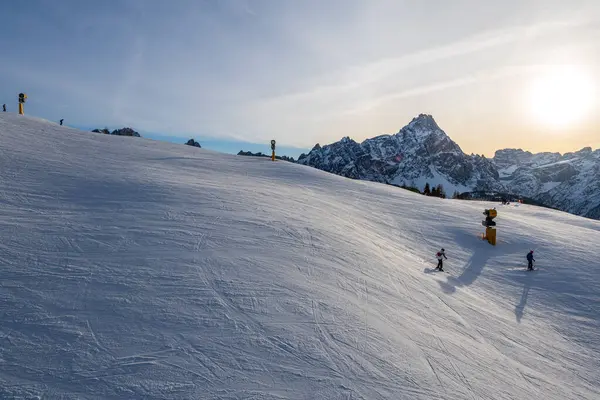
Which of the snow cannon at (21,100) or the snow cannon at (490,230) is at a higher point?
the snow cannon at (21,100)

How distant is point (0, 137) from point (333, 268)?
17.6 m

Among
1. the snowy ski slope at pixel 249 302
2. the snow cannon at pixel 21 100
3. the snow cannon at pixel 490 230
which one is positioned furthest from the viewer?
the snow cannon at pixel 21 100

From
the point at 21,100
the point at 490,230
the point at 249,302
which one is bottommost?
the point at 249,302

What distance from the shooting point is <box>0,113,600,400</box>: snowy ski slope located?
16.2 feet

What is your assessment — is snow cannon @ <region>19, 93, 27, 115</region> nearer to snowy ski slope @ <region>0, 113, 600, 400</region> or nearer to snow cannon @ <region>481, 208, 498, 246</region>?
snowy ski slope @ <region>0, 113, 600, 400</region>

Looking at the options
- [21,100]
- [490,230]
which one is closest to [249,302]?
[490,230]

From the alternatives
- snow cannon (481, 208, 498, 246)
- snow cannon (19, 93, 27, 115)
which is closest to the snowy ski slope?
snow cannon (481, 208, 498, 246)

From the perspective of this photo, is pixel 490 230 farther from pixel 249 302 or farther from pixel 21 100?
pixel 21 100

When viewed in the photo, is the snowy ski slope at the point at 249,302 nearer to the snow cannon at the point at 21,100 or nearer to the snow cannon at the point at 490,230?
the snow cannon at the point at 490,230

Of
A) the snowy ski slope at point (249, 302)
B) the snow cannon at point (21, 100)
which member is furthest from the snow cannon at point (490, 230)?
the snow cannon at point (21, 100)

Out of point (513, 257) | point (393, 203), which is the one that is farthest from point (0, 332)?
point (393, 203)

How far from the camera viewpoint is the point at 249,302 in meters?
6.53

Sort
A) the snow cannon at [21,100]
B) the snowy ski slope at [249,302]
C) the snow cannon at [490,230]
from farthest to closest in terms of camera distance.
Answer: the snow cannon at [21,100] < the snow cannon at [490,230] < the snowy ski slope at [249,302]

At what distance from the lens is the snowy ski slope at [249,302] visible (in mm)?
4941
